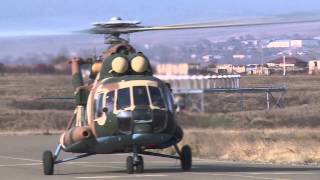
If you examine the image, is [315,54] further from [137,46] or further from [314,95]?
[314,95]

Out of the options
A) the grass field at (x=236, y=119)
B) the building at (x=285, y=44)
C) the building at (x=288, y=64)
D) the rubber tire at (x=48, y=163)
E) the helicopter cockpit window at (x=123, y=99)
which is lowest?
the grass field at (x=236, y=119)

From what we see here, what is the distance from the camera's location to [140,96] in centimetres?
2014

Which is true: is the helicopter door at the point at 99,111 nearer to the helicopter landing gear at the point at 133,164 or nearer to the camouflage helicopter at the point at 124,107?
the camouflage helicopter at the point at 124,107

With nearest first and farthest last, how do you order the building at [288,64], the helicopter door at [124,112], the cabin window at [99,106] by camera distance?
the helicopter door at [124,112] < the cabin window at [99,106] < the building at [288,64]

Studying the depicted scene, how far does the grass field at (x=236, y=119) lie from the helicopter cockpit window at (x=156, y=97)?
0.69 m

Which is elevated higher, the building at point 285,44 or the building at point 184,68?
the building at point 285,44

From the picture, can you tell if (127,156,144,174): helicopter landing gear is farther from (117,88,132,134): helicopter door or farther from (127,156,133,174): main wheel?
(117,88,132,134): helicopter door

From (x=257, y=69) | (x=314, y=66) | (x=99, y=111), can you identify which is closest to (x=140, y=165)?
(x=99, y=111)

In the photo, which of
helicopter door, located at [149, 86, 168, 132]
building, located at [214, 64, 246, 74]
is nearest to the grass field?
building, located at [214, 64, 246, 74]

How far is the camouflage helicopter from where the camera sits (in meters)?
19.8

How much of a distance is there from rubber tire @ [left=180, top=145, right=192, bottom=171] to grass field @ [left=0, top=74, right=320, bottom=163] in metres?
0.76

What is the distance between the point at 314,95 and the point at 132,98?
27.2 m

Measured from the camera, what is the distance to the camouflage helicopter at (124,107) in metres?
19.8

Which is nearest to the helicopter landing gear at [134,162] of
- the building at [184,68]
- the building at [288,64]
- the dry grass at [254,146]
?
the building at [184,68]
